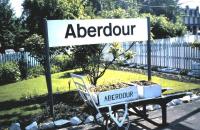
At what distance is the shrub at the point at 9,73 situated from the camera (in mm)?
16594

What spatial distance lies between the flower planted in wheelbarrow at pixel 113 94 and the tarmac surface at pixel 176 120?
101 centimetres

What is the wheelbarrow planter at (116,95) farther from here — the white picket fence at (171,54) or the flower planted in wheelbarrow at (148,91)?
the white picket fence at (171,54)

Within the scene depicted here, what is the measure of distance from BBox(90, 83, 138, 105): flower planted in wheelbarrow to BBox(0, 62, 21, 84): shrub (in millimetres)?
10335

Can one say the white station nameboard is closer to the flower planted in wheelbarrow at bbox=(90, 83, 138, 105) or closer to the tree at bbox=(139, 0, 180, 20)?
the flower planted in wheelbarrow at bbox=(90, 83, 138, 105)

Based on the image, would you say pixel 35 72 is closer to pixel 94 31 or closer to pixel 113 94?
pixel 94 31

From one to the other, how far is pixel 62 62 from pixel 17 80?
3.57 m

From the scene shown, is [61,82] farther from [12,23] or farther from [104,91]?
[12,23]

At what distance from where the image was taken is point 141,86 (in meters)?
7.26

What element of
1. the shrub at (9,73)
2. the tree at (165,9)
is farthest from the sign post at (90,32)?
the tree at (165,9)

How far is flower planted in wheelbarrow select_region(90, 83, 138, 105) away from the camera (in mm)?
6824

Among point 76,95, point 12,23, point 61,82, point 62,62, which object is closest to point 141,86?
point 76,95

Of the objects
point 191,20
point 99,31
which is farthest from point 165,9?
point 99,31

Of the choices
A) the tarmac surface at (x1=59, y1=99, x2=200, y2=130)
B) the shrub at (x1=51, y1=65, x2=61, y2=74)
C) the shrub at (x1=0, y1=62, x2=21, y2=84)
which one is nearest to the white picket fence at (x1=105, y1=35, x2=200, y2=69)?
the shrub at (x1=51, y1=65, x2=61, y2=74)

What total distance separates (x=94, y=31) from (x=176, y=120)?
3.17 m
